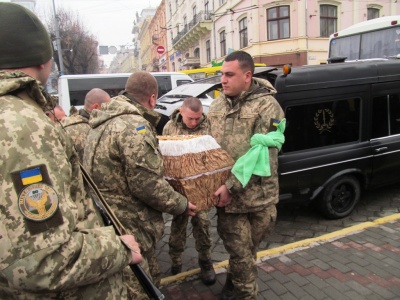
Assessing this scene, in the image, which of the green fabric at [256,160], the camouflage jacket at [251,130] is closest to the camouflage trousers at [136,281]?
the camouflage jacket at [251,130]

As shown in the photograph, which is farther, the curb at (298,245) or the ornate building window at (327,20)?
the ornate building window at (327,20)

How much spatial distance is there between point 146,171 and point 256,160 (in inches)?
32.4

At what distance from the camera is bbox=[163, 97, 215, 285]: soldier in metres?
3.17

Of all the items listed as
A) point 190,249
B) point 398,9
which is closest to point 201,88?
point 190,249

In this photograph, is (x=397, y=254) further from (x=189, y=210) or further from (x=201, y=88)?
(x=201, y=88)

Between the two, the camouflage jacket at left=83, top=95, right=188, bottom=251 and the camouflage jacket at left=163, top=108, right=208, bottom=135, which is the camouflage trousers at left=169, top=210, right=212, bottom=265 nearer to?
the camouflage jacket at left=163, top=108, right=208, bottom=135

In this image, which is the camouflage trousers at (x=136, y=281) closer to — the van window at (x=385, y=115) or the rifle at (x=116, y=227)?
the rifle at (x=116, y=227)

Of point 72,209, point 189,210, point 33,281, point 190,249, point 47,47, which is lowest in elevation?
point 190,249

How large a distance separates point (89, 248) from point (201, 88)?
587 cm

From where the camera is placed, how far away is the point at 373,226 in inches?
158

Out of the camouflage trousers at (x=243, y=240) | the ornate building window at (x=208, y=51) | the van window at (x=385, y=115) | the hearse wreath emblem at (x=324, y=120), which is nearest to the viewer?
the camouflage trousers at (x=243, y=240)

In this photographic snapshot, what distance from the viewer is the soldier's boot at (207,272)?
3.09 m

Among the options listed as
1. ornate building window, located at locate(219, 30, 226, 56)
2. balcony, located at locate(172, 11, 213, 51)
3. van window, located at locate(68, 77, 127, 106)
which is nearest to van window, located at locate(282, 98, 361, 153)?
van window, located at locate(68, 77, 127, 106)

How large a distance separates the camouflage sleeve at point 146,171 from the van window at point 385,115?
143 inches
